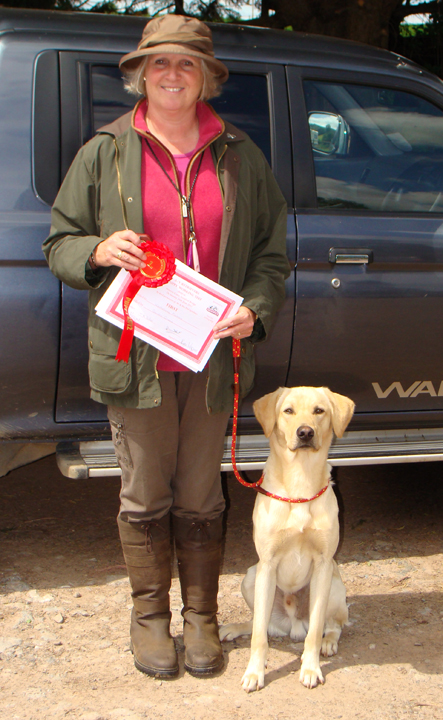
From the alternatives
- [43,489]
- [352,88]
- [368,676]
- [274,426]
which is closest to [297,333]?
[274,426]

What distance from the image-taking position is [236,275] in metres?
2.52

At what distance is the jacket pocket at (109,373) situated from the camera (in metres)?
2.43

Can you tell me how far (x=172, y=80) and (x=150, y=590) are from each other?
173cm

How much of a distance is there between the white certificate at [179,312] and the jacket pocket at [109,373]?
0.42 feet

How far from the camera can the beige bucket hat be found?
7.74 ft

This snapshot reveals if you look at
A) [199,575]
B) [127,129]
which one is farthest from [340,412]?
[127,129]

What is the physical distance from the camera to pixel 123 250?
225cm

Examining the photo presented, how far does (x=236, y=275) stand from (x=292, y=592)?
1.18 m

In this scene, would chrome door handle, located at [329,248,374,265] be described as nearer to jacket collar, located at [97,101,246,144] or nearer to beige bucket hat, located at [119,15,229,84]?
jacket collar, located at [97,101,246,144]

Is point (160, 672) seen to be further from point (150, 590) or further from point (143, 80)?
point (143, 80)

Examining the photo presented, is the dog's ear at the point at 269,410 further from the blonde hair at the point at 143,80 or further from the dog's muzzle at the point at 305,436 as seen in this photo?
the blonde hair at the point at 143,80

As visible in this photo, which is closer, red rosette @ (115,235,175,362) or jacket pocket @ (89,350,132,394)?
red rosette @ (115,235,175,362)

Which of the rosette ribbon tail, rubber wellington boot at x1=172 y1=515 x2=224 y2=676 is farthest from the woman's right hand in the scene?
rubber wellington boot at x1=172 y1=515 x2=224 y2=676

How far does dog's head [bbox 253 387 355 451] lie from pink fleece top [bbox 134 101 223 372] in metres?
0.36
